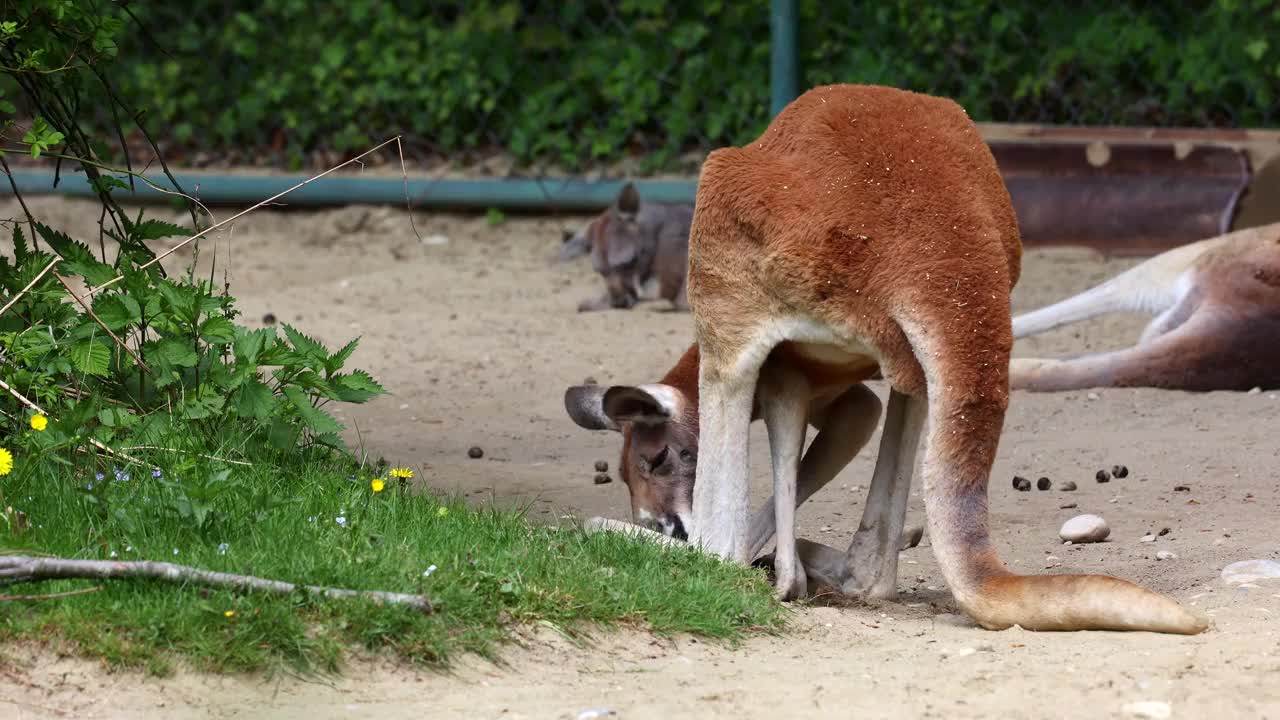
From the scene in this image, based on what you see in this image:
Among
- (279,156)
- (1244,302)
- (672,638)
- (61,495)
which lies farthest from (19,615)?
(279,156)

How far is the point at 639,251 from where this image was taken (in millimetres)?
8023

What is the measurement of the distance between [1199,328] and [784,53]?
11.1 ft

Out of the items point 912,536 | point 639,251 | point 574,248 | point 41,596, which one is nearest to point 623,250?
point 639,251

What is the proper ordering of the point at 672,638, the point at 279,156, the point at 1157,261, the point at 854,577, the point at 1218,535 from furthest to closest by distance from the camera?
the point at 279,156
the point at 1157,261
the point at 1218,535
the point at 854,577
the point at 672,638

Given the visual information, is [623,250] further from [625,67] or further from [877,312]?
[877,312]

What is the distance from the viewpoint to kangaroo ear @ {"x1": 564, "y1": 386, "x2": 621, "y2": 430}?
4.70 m

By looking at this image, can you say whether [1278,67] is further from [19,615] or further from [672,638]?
[19,615]

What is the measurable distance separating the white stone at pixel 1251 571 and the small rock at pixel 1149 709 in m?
1.08

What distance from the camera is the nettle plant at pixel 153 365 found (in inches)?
156

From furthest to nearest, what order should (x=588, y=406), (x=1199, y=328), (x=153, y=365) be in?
(x=1199, y=328) < (x=588, y=406) < (x=153, y=365)

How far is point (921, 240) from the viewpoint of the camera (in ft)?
11.2

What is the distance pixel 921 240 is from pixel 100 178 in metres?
2.29

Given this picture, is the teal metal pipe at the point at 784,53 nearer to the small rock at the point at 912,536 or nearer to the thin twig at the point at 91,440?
the small rock at the point at 912,536

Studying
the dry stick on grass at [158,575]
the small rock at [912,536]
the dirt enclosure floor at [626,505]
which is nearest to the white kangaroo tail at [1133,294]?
the dirt enclosure floor at [626,505]
